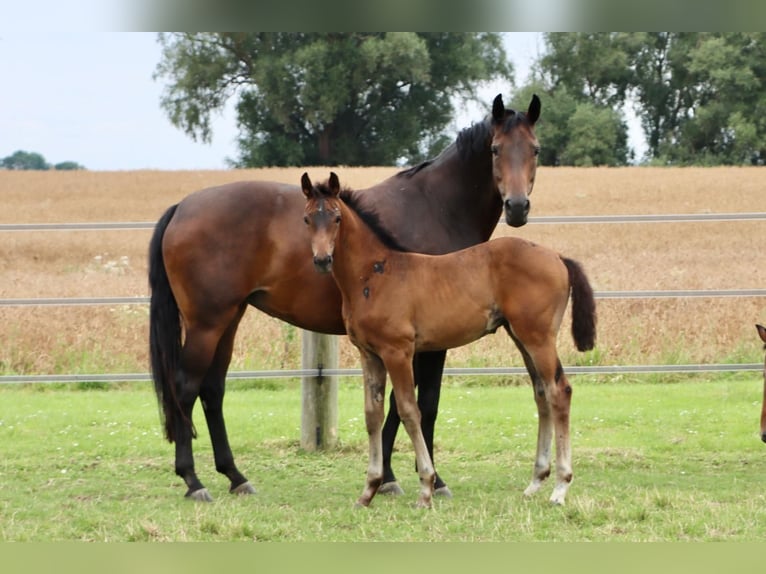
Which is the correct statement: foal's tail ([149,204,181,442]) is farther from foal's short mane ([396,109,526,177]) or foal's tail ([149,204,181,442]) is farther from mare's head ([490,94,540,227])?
mare's head ([490,94,540,227])

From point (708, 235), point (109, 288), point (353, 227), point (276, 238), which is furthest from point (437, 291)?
point (708, 235)

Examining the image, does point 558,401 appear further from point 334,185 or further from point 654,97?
point 654,97

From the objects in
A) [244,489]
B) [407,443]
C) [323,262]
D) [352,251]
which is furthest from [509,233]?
[323,262]

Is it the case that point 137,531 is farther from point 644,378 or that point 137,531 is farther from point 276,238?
point 644,378

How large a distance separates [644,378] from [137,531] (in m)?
6.10

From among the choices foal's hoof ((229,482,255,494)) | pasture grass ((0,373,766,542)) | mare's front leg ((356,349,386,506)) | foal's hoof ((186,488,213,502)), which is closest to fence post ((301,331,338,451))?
pasture grass ((0,373,766,542))

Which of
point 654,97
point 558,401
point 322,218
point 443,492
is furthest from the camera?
point 654,97

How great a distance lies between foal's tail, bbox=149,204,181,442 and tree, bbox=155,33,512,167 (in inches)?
918

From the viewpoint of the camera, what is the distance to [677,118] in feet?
96.1

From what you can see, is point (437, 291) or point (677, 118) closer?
point (437, 291)

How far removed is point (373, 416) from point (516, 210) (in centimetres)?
135

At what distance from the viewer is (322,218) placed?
5.22 metres

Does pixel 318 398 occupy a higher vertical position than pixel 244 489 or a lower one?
higher

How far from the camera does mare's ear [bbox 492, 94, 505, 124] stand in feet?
A: 18.3
